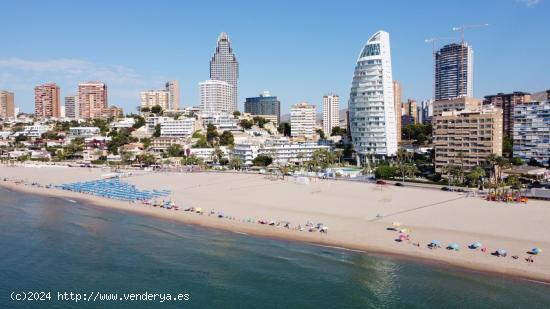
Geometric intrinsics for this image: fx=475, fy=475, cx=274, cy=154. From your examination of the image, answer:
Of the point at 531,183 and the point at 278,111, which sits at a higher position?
the point at 278,111

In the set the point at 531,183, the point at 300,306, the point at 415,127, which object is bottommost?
the point at 300,306

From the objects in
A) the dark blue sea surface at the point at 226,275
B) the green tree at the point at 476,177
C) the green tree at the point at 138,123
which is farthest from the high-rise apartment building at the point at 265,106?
the dark blue sea surface at the point at 226,275

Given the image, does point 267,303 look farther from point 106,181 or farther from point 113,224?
point 106,181

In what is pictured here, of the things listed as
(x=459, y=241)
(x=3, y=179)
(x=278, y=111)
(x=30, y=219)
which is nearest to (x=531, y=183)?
(x=459, y=241)

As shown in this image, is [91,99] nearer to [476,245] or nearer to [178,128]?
[178,128]

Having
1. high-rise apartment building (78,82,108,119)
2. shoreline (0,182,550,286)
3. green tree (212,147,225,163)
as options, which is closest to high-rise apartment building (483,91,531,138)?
green tree (212,147,225,163)

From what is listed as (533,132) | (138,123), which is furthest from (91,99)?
(533,132)
